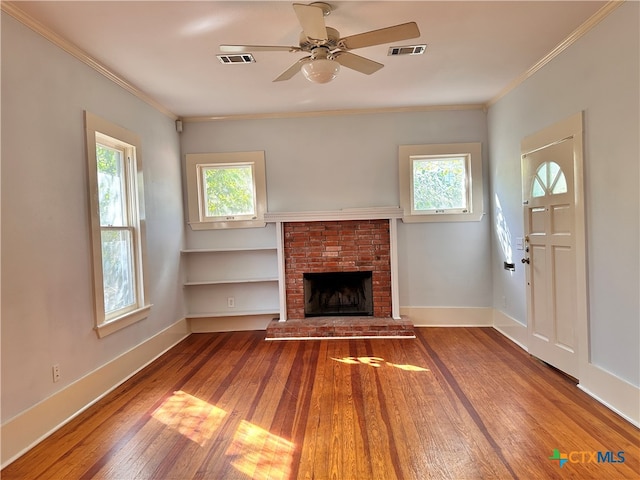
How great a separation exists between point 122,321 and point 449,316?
12.2ft

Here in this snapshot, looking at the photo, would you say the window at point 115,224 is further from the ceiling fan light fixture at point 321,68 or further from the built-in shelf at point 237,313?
the ceiling fan light fixture at point 321,68

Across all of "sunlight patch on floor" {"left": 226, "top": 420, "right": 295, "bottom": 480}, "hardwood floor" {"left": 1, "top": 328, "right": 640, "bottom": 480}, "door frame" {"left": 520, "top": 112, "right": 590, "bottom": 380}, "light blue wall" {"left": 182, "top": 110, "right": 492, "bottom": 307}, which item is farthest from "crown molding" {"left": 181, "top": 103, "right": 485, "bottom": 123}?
"sunlight patch on floor" {"left": 226, "top": 420, "right": 295, "bottom": 480}

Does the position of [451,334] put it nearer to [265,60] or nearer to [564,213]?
[564,213]

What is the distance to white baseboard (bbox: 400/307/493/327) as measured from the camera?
14.8 feet

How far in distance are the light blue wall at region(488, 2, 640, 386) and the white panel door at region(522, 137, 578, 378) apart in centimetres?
20

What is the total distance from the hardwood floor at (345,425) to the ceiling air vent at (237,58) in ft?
8.96

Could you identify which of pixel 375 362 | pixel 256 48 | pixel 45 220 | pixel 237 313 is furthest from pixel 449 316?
pixel 45 220

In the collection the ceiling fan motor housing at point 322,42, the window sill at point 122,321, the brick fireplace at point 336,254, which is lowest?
the window sill at point 122,321

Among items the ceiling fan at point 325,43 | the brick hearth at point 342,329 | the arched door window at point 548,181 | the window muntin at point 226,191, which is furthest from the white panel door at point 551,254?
the window muntin at point 226,191

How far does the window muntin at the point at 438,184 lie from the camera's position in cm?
455

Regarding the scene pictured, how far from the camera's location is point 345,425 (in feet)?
7.54

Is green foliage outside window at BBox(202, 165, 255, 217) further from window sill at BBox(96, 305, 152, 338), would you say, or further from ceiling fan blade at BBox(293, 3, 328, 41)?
ceiling fan blade at BBox(293, 3, 328, 41)

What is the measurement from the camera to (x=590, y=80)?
2.52m

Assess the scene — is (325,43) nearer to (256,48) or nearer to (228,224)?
(256,48)
